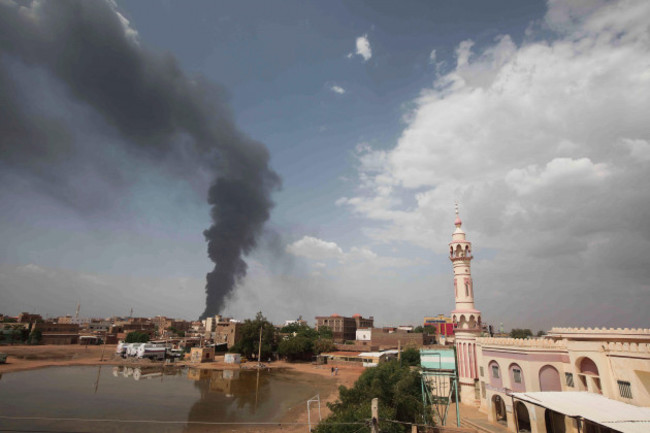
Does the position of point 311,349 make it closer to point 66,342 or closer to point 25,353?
point 25,353

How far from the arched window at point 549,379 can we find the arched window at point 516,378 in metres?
1.00

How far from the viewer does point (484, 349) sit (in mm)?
23500

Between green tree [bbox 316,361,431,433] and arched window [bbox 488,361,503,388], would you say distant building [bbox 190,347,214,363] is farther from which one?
arched window [bbox 488,361,503,388]

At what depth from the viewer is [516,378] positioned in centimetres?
2039

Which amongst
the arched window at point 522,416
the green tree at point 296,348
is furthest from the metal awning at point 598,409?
the green tree at point 296,348

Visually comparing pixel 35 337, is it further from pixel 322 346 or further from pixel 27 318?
pixel 322 346

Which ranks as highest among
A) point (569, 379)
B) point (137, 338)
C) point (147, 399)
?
point (569, 379)

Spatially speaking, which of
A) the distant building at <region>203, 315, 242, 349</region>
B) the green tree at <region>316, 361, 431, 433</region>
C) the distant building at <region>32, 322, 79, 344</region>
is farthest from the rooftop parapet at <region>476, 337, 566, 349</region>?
the distant building at <region>32, 322, 79, 344</region>

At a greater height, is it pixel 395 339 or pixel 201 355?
pixel 395 339

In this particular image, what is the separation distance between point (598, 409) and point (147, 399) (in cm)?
3426

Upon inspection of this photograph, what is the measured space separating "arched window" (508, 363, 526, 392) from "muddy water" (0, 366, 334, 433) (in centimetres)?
1722

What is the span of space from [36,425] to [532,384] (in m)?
32.5

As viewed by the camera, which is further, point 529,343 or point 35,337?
point 35,337

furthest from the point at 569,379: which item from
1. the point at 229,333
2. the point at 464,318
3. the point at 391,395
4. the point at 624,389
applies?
the point at 229,333
